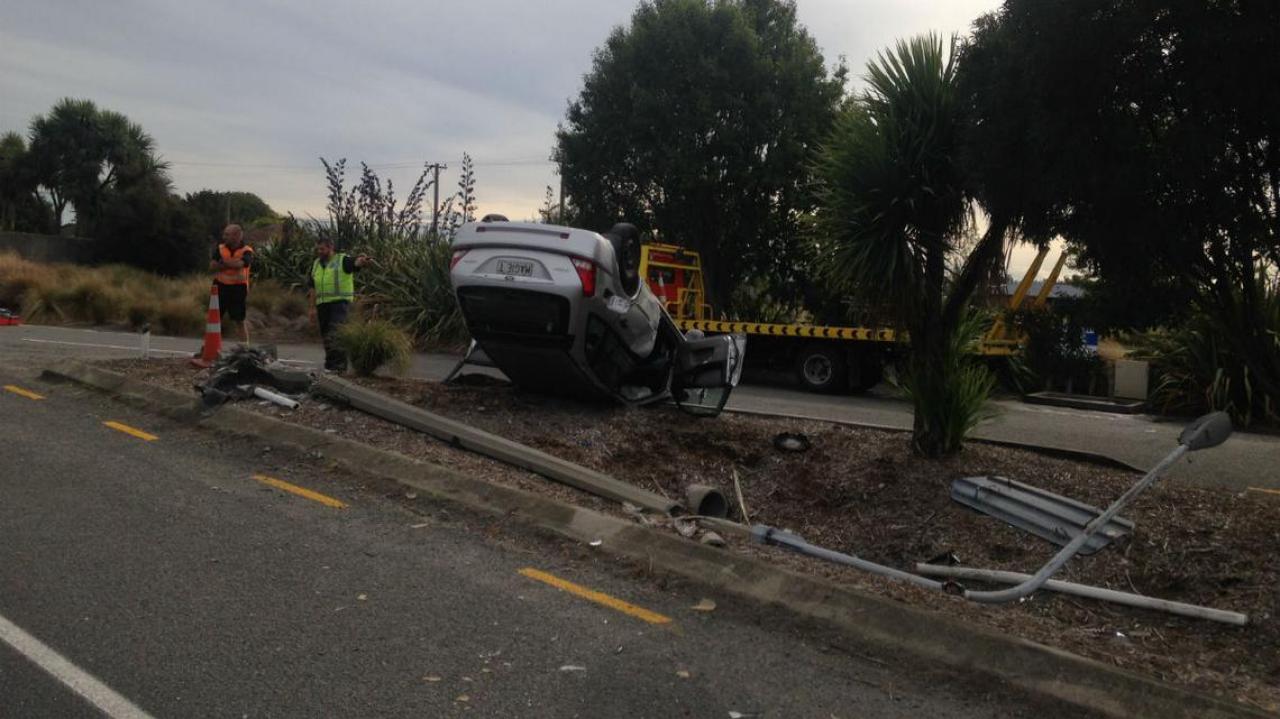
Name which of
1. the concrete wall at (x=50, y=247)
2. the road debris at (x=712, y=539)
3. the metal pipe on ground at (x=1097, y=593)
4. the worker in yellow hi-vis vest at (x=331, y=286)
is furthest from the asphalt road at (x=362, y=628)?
the concrete wall at (x=50, y=247)

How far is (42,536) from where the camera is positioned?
18.4 ft

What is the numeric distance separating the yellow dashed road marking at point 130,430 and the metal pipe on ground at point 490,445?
4.18 ft

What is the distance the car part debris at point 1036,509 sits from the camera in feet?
20.4

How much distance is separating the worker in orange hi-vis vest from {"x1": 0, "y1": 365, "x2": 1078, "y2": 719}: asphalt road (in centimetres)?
511

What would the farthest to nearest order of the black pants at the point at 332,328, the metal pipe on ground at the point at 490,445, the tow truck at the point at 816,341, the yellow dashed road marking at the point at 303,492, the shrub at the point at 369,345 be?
the tow truck at the point at 816,341 → the black pants at the point at 332,328 → the shrub at the point at 369,345 → the metal pipe on ground at the point at 490,445 → the yellow dashed road marking at the point at 303,492

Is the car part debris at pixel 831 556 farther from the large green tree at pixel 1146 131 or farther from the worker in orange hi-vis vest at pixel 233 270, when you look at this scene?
the worker in orange hi-vis vest at pixel 233 270

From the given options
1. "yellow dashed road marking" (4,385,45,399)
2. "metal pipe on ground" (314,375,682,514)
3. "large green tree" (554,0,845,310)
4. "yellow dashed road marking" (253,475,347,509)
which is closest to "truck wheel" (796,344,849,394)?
"large green tree" (554,0,845,310)

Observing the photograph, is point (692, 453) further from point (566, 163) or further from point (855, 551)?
point (566, 163)

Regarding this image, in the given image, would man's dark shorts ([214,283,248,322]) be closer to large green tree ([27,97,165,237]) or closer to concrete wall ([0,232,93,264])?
concrete wall ([0,232,93,264])

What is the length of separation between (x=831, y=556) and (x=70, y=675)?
11.7ft

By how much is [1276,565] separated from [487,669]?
4.10 meters

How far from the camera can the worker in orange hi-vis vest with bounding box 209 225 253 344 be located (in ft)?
36.9

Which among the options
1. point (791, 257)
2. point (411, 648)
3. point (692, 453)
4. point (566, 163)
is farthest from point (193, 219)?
point (411, 648)

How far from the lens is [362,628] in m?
4.54
